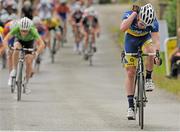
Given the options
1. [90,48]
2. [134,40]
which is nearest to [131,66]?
[134,40]

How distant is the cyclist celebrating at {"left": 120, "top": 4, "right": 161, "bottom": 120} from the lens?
42.0 feet

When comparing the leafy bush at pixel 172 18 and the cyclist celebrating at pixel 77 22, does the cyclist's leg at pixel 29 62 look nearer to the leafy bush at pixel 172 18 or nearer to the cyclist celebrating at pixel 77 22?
the cyclist celebrating at pixel 77 22

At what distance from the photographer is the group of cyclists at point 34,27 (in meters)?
17.0

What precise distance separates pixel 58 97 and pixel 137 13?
556cm

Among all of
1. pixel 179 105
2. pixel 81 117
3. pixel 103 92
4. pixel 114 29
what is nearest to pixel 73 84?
pixel 103 92

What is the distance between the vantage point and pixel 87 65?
27.7m

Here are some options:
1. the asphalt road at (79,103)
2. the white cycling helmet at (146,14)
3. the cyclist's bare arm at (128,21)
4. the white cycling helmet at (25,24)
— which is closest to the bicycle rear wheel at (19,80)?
the asphalt road at (79,103)

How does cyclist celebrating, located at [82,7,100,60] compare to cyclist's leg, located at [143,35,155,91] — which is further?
cyclist celebrating, located at [82,7,100,60]

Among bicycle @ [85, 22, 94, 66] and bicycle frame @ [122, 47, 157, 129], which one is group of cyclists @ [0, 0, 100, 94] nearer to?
bicycle @ [85, 22, 94, 66]

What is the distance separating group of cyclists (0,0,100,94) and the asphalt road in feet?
2.82

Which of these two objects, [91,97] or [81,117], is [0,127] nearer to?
[81,117]

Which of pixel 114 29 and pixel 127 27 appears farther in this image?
pixel 114 29

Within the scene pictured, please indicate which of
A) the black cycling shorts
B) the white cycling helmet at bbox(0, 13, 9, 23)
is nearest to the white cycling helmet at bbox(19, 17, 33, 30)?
the black cycling shorts

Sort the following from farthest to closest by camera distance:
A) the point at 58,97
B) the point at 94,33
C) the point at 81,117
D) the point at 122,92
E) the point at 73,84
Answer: the point at 94,33, the point at 73,84, the point at 122,92, the point at 58,97, the point at 81,117
